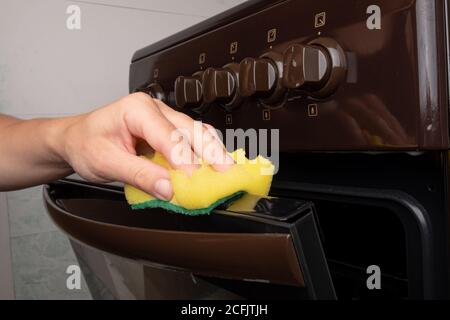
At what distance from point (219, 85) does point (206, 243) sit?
242mm

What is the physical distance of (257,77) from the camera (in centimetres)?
42

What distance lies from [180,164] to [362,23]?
0.19 m

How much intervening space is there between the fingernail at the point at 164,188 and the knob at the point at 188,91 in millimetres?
261

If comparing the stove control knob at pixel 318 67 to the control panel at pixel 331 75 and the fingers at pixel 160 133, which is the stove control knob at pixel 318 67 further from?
the fingers at pixel 160 133

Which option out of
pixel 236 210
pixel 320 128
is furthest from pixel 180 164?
pixel 320 128

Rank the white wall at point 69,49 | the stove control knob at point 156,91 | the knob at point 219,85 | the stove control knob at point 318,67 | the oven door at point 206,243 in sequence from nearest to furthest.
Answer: the oven door at point 206,243 < the stove control knob at point 318,67 < the knob at point 219,85 < the stove control knob at point 156,91 < the white wall at point 69,49

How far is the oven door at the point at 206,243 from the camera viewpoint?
247 millimetres

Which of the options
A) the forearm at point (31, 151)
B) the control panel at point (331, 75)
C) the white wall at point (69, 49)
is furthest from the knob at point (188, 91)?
the white wall at point (69, 49)

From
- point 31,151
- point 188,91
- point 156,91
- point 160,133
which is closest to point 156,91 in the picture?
point 156,91

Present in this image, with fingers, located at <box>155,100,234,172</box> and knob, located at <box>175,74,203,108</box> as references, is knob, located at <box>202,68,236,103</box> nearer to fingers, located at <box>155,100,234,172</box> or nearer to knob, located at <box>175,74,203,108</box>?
knob, located at <box>175,74,203,108</box>

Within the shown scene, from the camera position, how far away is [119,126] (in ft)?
1.10

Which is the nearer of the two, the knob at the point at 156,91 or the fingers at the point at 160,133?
the fingers at the point at 160,133

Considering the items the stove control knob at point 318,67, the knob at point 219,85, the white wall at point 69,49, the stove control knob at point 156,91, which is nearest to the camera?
the stove control knob at point 318,67
